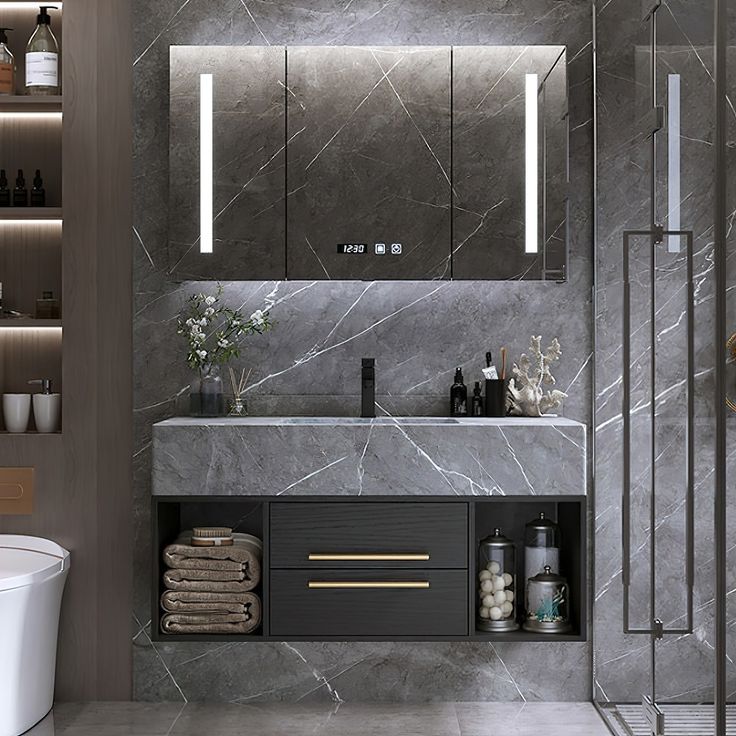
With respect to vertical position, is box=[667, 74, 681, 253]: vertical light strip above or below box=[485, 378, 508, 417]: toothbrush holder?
above

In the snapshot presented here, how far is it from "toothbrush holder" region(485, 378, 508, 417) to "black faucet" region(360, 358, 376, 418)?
0.38m

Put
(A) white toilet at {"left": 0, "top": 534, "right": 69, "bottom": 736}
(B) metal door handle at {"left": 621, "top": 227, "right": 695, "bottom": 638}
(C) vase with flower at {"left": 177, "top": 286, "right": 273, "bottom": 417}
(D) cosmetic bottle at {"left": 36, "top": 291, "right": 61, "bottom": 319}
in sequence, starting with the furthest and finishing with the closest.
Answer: (D) cosmetic bottle at {"left": 36, "top": 291, "right": 61, "bottom": 319}
(C) vase with flower at {"left": 177, "top": 286, "right": 273, "bottom": 417}
(A) white toilet at {"left": 0, "top": 534, "right": 69, "bottom": 736}
(B) metal door handle at {"left": 621, "top": 227, "right": 695, "bottom": 638}

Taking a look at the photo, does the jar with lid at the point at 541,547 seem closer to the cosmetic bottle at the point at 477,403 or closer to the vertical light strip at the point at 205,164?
the cosmetic bottle at the point at 477,403

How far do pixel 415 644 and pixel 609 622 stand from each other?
2.17 ft

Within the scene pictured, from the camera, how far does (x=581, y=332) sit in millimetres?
3371

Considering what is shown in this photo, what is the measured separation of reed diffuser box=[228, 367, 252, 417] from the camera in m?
3.34

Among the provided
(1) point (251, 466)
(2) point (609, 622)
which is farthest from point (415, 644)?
(1) point (251, 466)

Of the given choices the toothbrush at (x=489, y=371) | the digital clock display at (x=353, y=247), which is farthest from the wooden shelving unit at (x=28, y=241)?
the toothbrush at (x=489, y=371)

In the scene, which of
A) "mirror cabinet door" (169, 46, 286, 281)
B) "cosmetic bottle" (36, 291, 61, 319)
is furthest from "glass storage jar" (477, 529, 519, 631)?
"cosmetic bottle" (36, 291, 61, 319)

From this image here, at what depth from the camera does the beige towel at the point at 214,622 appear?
9.98 feet

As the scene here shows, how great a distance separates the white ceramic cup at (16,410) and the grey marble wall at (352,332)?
0.37 m

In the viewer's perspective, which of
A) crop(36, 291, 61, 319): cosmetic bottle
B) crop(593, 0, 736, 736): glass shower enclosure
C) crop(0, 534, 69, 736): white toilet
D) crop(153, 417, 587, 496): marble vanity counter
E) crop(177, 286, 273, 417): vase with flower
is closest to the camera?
crop(593, 0, 736, 736): glass shower enclosure

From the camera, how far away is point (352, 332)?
340 cm

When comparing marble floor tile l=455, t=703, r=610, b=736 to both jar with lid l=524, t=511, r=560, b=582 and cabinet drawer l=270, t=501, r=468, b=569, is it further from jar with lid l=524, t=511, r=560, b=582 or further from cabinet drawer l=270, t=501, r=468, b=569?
cabinet drawer l=270, t=501, r=468, b=569
